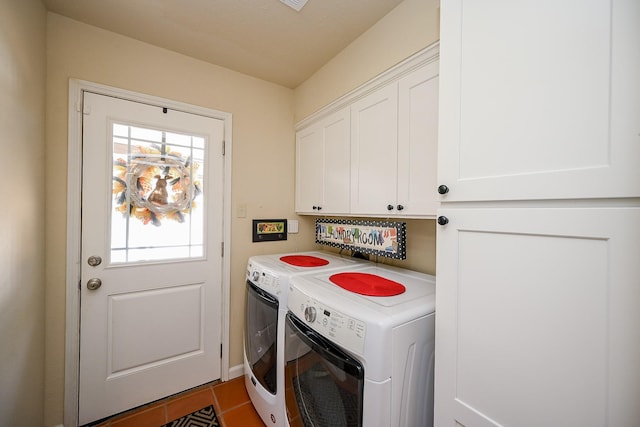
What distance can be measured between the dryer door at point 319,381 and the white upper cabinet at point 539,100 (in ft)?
2.35

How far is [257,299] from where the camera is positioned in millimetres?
1636

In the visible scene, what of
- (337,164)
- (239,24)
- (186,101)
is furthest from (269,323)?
(239,24)

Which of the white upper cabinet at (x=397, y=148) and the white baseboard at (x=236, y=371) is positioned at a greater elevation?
the white upper cabinet at (x=397, y=148)

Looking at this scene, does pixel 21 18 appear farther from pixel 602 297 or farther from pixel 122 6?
pixel 602 297

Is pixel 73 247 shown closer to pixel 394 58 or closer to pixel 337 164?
pixel 337 164

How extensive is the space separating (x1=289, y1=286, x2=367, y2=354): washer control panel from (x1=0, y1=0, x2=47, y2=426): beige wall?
1.15m

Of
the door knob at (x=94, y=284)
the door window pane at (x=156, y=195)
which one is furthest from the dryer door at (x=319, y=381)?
the door knob at (x=94, y=284)

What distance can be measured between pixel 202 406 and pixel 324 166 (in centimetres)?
187

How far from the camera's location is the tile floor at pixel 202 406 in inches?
63.3

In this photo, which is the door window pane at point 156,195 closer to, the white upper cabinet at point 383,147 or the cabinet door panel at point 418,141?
the white upper cabinet at point 383,147

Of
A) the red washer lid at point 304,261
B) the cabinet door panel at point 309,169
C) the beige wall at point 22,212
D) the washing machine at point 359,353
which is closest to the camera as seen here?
the washing machine at point 359,353

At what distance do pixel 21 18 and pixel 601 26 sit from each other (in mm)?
→ 2135

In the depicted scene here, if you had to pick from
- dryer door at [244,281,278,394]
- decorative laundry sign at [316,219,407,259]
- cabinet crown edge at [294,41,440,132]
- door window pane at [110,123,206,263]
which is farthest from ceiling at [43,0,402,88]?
dryer door at [244,281,278,394]

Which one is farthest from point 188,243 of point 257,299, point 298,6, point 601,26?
point 601,26
